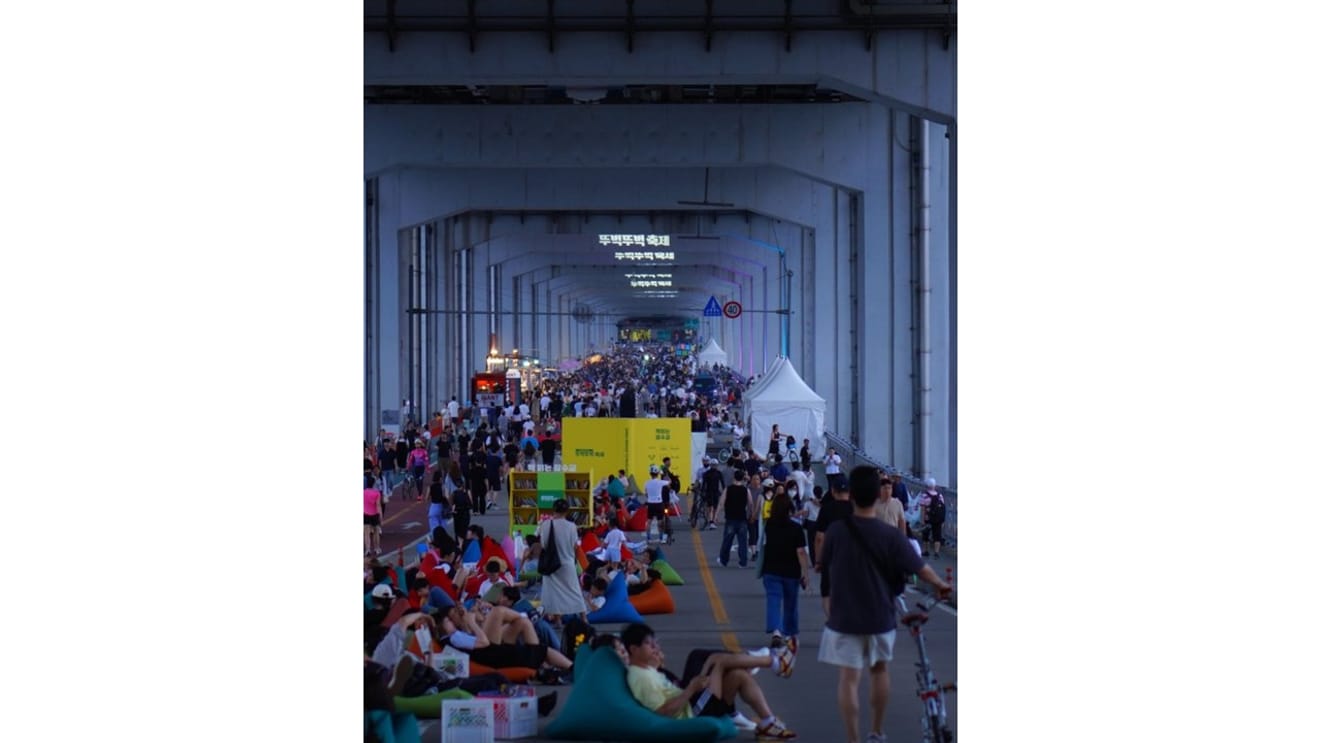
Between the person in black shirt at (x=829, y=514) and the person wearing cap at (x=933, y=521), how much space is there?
6676 mm

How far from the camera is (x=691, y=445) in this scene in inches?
1405

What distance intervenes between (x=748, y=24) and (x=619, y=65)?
2.22 m

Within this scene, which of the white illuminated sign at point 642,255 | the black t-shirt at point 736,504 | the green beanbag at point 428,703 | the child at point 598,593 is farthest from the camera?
the white illuminated sign at point 642,255

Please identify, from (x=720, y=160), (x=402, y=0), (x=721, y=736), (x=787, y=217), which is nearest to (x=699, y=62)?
(x=402, y=0)

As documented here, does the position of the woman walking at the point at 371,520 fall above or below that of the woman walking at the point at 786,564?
below

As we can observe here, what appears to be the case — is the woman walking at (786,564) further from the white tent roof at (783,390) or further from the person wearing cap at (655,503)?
the white tent roof at (783,390)

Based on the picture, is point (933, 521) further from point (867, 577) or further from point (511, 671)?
point (867, 577)

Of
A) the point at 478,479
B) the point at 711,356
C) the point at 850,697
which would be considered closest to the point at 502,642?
the point at 850,697

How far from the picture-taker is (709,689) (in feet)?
33.5

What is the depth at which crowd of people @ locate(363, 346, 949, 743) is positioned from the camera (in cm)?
795

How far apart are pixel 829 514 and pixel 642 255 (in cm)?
7281

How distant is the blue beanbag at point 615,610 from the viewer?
1702 cm

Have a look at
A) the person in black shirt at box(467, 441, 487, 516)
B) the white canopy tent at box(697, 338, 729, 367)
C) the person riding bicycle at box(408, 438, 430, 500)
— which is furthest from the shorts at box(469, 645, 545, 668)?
the white canopy tent at box(697, 338, 729, 367)

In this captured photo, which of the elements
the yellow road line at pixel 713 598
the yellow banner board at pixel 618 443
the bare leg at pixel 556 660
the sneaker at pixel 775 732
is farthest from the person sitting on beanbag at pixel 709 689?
the yellow banner board at pixel 618 443
